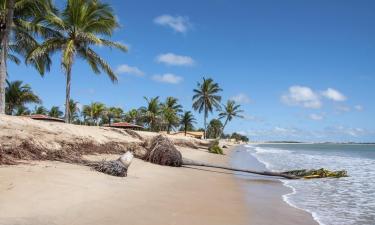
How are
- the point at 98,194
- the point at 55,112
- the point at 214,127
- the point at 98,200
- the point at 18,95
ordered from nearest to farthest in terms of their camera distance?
the point at 98,200
the point at 98,194
the point at 18,95
the point at 55,112
the point at 214,127

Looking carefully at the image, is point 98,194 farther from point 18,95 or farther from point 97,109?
point 97,109

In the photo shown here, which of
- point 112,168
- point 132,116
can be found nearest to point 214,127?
point 132,116

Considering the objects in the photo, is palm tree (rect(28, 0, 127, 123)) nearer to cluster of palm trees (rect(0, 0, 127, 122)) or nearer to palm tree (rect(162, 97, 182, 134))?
cluster of palm trees (rect(0, 0, 127, 122))

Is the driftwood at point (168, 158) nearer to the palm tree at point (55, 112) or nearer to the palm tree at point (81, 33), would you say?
the palm tree at point (81, 33)

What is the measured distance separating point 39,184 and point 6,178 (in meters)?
0.63

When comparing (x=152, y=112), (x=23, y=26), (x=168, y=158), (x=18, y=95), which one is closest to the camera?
(x=168, y=158)

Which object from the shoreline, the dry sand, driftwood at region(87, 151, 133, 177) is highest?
driftwood at region(87, 151, 133, 177)

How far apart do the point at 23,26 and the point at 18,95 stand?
24953 mm

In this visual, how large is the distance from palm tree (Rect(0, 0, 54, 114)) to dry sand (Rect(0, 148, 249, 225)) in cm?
1046

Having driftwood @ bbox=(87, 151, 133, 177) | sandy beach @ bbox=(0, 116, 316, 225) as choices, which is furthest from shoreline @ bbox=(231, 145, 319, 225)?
driftwood @ bbox=(87, 151, 133, 177)

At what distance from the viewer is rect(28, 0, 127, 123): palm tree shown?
21797 millimetres

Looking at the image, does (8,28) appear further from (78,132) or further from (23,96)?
(23,96)

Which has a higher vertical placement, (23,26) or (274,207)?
(23,26)

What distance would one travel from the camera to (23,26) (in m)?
20.3
